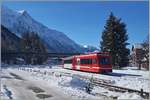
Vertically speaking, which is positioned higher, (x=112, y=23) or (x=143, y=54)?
(x=112, y=23)

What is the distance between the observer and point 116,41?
218 feet

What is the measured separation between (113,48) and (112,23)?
6.75m

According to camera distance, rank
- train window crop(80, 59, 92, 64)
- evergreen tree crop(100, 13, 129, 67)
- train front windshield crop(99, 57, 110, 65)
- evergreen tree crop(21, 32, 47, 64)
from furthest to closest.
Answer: evergreen tree crop(21, 32, 47, 64), evergreen tree crop(100, 13, 129, 67), train window crop(80, 59, 92, 64), train front windshield crop(99, 57, 110, 65)

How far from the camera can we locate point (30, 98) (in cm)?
1978

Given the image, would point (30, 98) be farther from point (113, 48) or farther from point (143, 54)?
point (143, 54)

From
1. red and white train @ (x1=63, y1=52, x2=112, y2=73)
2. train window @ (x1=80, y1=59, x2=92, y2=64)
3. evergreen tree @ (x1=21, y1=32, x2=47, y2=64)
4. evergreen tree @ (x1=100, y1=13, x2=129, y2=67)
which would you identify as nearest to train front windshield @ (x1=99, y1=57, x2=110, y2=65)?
red and white train @ (x1=63, y1=52, x2=112, y2=73)

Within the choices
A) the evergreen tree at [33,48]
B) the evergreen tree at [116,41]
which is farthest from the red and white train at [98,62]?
the evergreen tree at [33,48]

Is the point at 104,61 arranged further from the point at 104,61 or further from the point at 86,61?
the point at 86,61

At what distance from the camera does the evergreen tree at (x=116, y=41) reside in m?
65.6

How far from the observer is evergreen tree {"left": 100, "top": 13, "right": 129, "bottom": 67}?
6562 centimetres

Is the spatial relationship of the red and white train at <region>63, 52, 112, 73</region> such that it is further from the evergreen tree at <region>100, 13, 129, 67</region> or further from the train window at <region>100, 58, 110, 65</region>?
the evergreen tree at <region>100, 13, 129, 67</region>

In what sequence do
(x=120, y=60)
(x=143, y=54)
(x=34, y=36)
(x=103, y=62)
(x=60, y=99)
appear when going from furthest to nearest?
1. (x=34, y=36)
2. (x=143, y=54)
3. (x=120, y=60)
4. (x=103, y=62)
5. (x=60, y=99)

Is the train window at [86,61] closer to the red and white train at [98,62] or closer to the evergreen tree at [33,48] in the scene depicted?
the red and white train at [98,62]

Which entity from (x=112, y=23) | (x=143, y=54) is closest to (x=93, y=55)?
(x=112, y=23)
